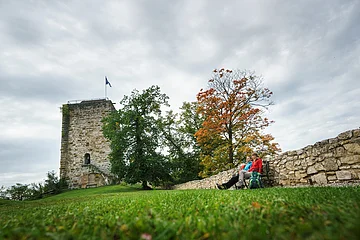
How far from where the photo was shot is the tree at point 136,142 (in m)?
17.2

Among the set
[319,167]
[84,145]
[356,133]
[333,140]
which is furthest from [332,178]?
[84,145]

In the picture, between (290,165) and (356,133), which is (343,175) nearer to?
(356,133)

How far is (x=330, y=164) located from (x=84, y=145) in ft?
78.0

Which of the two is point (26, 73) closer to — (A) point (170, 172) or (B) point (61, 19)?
(B) point (61, 19)

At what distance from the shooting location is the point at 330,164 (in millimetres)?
4992

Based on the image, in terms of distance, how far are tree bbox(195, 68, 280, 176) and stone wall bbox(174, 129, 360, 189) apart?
6.64m

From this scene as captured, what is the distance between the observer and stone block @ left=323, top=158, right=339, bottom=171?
16.0 feet

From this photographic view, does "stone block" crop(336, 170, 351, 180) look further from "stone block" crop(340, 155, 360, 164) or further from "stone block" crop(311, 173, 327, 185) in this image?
"stone block" crop(311, 173, 327, 185)

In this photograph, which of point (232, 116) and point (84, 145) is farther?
point (84, 145)

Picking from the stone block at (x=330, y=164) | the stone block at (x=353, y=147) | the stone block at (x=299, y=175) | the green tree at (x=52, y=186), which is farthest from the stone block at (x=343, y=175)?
the green tree at (x=52, y=186)

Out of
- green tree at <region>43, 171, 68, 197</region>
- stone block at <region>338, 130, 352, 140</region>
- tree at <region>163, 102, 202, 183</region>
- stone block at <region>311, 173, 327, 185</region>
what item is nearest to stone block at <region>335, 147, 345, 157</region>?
stone block at <region>338, 130, 352, 140</region>

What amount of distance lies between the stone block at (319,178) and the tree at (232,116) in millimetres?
7818

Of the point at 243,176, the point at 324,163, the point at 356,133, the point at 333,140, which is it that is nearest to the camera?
the point at 356,133

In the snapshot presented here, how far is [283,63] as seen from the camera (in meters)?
10.8
